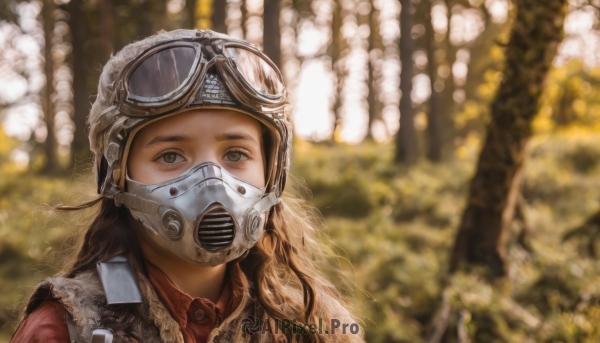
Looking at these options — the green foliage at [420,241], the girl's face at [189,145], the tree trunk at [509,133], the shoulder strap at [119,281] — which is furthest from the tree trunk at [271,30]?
the shoulder strap at [119,281]

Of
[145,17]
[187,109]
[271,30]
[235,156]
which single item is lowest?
[235,156]

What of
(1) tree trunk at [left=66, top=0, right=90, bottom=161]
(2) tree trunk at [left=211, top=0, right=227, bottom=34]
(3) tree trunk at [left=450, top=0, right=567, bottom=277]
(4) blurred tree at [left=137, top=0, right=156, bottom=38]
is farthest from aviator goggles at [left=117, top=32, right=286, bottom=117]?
(2) tree trunk at [left=211, top=0, right=227, bottom=34]

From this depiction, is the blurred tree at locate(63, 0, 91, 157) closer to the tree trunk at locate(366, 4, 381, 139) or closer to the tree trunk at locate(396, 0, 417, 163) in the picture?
the tree trunk at locate(396, 0, 417, 163)

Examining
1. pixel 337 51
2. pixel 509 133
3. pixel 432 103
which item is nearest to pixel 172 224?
pixel 509 133

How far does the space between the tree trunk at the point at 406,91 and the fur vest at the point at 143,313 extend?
13654mm

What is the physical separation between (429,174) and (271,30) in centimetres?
572

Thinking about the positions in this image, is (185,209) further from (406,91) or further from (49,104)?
(49,104)

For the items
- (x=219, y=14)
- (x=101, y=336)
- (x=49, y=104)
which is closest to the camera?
(x=101, y=336)

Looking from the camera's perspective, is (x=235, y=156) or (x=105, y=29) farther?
(x=105, y=29)

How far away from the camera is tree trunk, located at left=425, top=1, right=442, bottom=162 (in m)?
17.3

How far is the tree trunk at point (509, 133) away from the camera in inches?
292

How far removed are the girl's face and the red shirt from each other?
13.5 inches

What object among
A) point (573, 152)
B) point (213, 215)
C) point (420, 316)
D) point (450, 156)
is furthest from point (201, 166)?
point (450, 156)

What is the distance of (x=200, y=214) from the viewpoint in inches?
91.5
